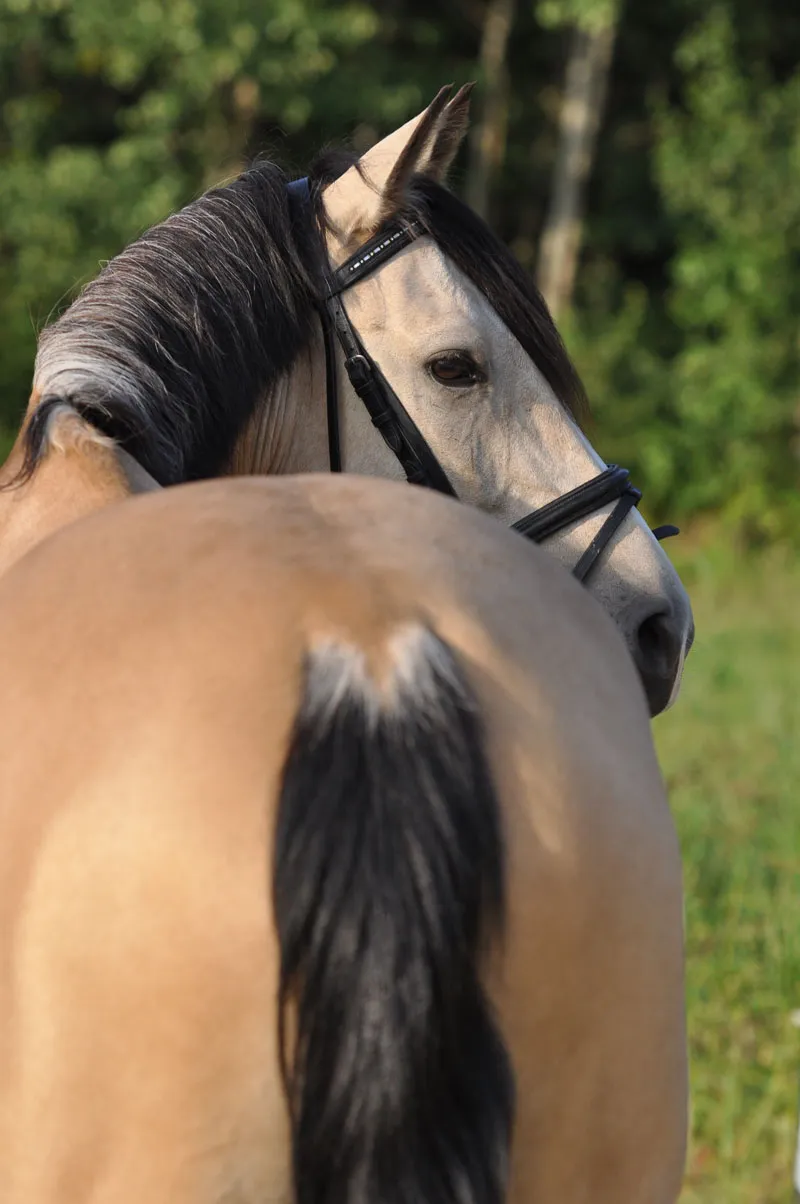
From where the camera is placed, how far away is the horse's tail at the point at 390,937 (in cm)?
117

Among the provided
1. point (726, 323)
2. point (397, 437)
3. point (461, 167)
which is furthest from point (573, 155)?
point (397, 437)

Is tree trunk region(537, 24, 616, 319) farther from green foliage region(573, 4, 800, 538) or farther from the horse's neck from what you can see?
the horse's neck

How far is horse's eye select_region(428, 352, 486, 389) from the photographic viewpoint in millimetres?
2430

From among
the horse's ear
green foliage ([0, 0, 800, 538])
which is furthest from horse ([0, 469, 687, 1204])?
green foliage ([0, 0, 800, 538])

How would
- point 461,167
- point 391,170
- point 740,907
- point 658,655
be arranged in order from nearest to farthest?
point 658,655 → point 391,170 → point 740,907 → point 461,167

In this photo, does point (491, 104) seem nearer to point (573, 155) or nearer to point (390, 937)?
point (573, 155)

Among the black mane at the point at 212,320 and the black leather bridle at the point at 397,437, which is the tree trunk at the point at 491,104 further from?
the black leather bridle at the point at 397,437

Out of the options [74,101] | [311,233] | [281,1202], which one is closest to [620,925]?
[281,1202]

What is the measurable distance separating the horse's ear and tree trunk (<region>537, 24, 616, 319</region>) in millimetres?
12080

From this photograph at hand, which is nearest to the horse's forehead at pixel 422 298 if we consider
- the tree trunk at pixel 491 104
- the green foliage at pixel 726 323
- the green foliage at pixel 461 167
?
the green foliage at pixel 461 167

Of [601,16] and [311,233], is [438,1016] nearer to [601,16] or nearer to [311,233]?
[311,233]

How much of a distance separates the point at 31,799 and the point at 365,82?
13.0 m

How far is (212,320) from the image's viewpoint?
7.36 ft

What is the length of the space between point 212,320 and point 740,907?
121 inches
